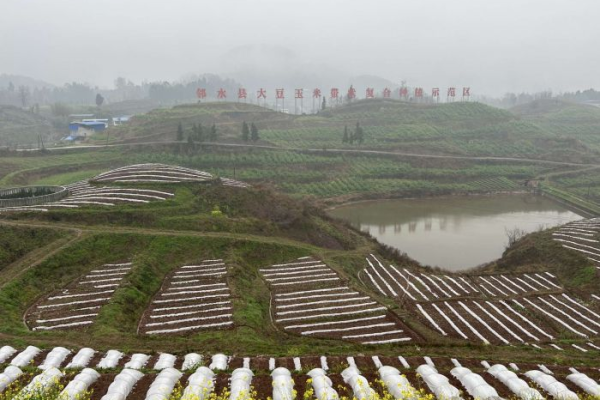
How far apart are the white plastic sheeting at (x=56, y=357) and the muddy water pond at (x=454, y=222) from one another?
38277 millimetres

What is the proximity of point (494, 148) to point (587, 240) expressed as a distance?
266ft

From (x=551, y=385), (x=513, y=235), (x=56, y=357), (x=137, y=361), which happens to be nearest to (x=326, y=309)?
(x=137, y=361)

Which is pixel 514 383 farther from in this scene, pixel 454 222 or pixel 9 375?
pixel 454 222

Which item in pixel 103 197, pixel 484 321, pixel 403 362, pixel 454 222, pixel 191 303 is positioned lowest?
pixel 454 222

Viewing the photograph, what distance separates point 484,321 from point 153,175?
4082cm

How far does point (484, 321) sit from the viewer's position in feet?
100

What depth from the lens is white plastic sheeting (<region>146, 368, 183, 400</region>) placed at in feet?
49.4

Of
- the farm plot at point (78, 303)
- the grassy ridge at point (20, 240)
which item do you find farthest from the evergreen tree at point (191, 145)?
the farm plot at point (78, 303)

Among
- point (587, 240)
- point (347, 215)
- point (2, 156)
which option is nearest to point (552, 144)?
point (347, 215)

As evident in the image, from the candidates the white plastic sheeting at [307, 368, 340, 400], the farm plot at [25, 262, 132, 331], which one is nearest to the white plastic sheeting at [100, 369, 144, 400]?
the white plastic sheeting at [307, 368, 340, 400]

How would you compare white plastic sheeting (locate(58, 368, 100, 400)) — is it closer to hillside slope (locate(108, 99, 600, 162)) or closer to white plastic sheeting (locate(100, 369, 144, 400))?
white plastic sheeting (locate(100, 369, 144, 400))

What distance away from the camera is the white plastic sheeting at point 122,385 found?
50.5 ft

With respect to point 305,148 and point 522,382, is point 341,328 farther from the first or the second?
point 305,148

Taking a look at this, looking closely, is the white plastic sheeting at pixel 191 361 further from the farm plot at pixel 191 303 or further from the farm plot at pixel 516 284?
the farm plot at pixel 516 284
